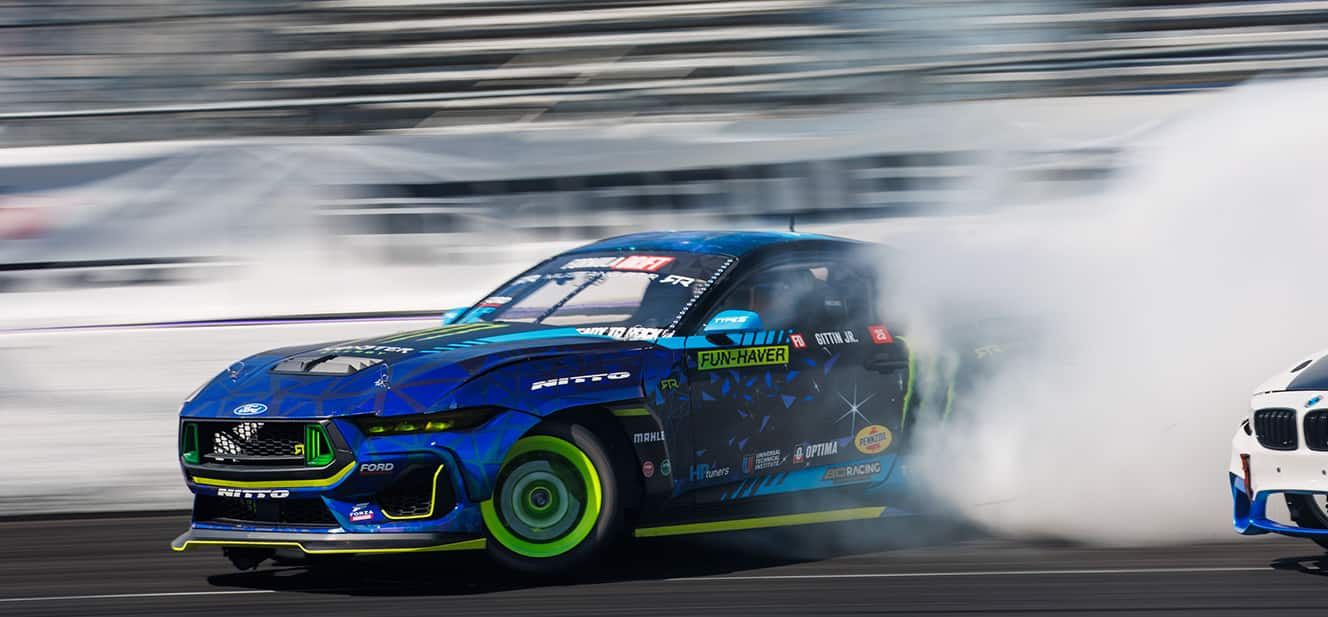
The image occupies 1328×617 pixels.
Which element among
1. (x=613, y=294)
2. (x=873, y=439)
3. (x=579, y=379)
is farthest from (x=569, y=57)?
(x=579, y=379)

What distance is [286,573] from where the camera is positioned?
6562 mm

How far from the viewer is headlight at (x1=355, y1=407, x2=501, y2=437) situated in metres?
5.84

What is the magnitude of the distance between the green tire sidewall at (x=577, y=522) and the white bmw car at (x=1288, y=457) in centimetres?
248

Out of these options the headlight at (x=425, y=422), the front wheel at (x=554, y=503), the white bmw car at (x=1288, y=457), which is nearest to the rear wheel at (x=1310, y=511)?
the white bmw car at (x=1288, y=457)

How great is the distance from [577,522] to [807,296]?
1.53m

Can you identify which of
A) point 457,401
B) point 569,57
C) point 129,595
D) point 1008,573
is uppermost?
point 569,57

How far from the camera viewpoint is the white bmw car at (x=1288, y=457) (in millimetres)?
5922

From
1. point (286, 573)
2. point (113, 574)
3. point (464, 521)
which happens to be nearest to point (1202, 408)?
point (464, 521)

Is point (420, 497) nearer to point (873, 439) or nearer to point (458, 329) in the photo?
point (458, 329)

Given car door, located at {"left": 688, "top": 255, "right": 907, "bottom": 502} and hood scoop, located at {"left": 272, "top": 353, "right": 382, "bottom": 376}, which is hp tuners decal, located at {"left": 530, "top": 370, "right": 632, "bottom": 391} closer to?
car door, located at {"left": 688, "top": 255, "right": 907, "bottom": 502}

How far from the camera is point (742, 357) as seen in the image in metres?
6.64

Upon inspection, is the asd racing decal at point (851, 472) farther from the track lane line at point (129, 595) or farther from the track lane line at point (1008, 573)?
the track lane line at point (129, 595)

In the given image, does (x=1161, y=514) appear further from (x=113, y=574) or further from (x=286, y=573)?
(x=113, y=574)

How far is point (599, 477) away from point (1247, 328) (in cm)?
363
